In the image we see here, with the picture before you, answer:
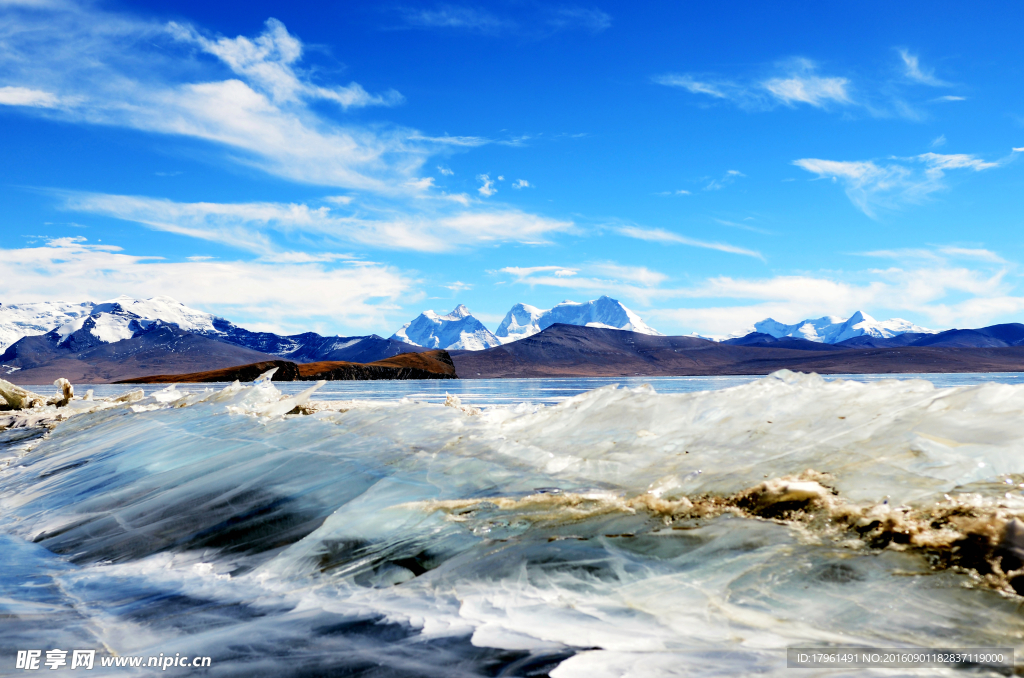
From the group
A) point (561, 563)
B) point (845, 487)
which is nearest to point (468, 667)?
point (561, 563)

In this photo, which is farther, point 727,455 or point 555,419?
point 555,419

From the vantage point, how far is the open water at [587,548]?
325 centimetres

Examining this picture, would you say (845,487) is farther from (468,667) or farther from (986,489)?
(468,667)

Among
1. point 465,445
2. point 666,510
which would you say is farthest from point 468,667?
point 465,445

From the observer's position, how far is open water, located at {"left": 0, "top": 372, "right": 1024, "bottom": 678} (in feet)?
10.7

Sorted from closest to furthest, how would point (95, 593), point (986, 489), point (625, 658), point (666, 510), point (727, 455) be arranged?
1. point (625, 658)
2. point (986, 489)
3. point (666, 510)
4. point (95, 593)
5. point (727, 455)

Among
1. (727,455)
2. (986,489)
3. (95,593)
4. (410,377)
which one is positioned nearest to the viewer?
(986,489)

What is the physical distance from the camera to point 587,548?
440 cm

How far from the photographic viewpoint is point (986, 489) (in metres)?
3.92

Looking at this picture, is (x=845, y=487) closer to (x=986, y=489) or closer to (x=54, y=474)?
(x=986, y=489)

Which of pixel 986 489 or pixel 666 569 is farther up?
pixel 986 489

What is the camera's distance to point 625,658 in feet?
10.3

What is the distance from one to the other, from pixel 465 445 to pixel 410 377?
529ft

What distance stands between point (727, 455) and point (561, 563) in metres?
2.17
